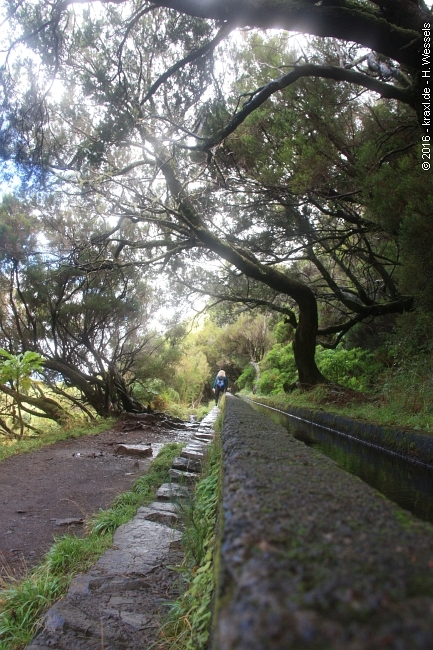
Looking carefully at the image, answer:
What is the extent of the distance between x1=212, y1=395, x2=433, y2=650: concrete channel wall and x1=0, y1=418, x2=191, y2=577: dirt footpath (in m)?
2.79

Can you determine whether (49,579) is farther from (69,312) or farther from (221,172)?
(69,312)

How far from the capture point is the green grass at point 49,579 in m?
2.25

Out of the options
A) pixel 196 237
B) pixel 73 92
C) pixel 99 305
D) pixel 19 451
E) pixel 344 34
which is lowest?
pixel 19 451

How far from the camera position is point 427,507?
2.64 m

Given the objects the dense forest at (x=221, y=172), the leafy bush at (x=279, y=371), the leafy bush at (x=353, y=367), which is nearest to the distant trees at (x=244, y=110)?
the dense forest at (x=221, y=172)

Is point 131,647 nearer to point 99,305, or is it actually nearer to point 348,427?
point 348,427

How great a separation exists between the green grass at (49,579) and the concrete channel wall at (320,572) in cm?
187

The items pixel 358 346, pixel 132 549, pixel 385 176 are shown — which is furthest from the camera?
pixel 358 346

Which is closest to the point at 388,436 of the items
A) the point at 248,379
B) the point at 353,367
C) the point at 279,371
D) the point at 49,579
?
the point at 49,579

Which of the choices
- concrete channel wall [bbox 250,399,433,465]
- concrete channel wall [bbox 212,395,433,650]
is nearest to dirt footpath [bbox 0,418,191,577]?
concrete channel wall [bbox 212,395,433,650]

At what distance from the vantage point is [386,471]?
3.66 m

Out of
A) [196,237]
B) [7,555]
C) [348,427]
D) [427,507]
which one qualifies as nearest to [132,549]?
[7,555]

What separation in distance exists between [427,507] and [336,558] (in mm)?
2338

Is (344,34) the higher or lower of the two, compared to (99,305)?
higher
